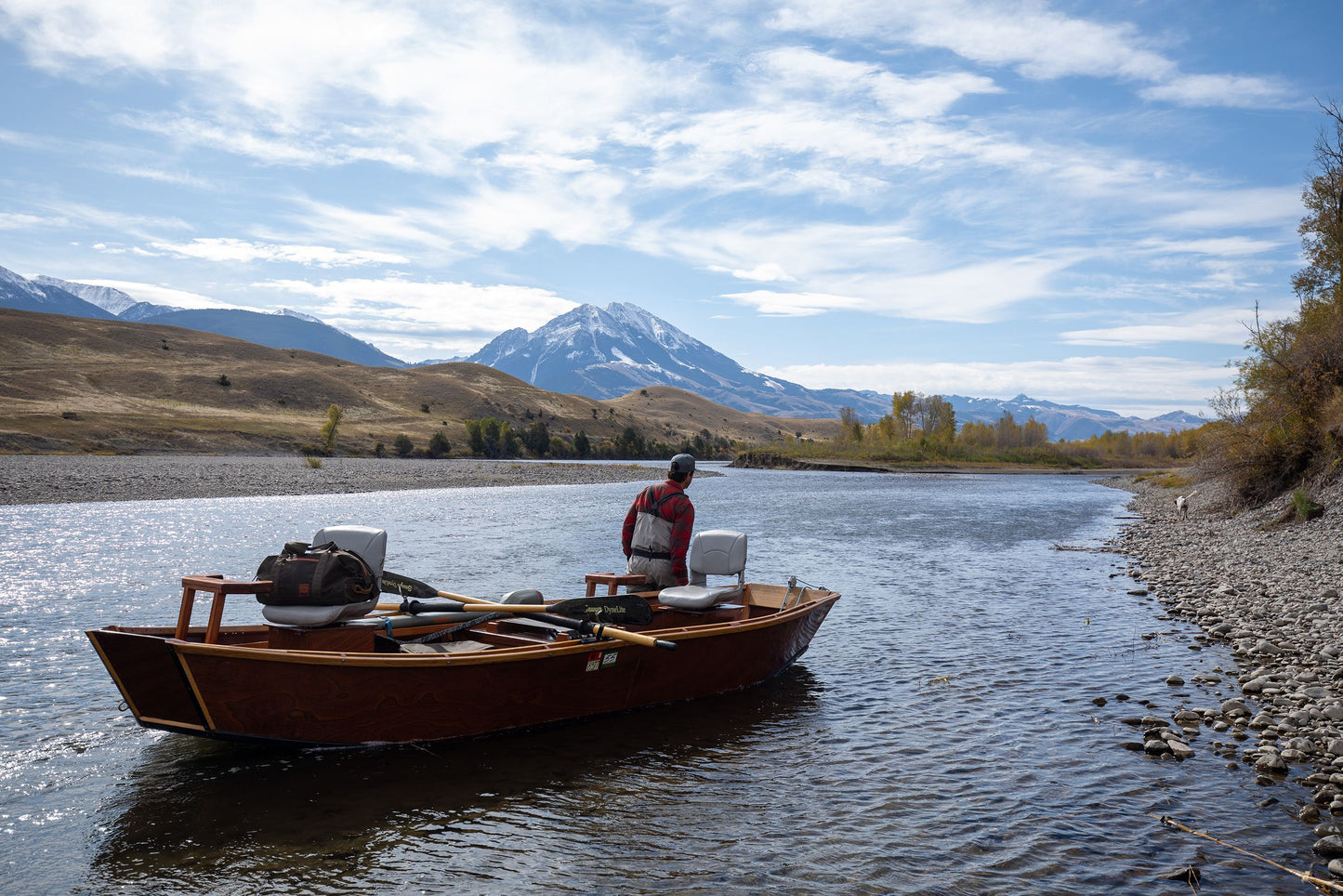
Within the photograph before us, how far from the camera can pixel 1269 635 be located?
13180 millimetres

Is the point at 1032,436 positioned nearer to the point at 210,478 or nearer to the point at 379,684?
the point at 210,478

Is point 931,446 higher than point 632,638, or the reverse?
point 931,446

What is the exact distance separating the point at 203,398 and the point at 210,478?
81.3 meters

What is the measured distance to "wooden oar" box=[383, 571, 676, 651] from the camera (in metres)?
9.98

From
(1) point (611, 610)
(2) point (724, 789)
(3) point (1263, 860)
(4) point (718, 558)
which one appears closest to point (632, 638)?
(1) point (611, 610)

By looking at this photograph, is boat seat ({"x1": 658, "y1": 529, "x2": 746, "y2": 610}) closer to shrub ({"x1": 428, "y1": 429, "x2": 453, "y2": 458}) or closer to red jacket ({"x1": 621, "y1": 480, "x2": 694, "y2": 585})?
red jacket ({"x1": 621, "y1": 480, "x2": 694, "y2": 585})

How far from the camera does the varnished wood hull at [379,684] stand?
26.4ft

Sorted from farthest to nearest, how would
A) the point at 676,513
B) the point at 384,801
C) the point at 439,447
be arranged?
1. the point at 439,447
2. the point at 676,513
3. the point at 384,801

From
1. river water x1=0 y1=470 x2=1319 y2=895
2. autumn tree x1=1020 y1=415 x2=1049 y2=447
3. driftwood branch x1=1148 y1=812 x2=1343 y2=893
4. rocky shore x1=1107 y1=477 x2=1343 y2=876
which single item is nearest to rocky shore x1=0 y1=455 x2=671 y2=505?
river water x1=0 y1=470 x2=1319 y2=895

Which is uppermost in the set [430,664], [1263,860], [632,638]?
[632,638]

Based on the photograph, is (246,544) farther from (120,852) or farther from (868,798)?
(868,798)

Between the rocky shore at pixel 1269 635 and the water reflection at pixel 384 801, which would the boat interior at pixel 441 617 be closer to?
the water reflection at pixel 384 801

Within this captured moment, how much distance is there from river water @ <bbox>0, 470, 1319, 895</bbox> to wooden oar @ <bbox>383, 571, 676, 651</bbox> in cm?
128

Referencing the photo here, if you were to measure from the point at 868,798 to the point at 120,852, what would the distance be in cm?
696
